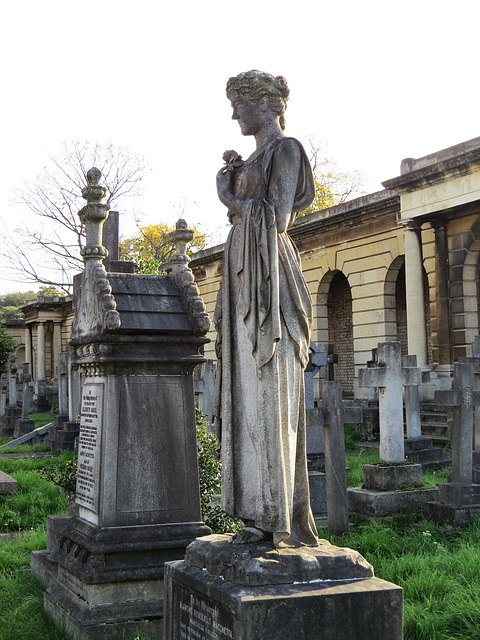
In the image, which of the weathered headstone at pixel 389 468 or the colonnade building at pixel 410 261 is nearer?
the weathered headstone at pixel 389 468

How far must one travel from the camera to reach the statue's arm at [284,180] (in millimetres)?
3971

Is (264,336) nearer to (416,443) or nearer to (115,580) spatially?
(115,580)

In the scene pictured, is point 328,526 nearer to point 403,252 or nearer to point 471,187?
point 471,187

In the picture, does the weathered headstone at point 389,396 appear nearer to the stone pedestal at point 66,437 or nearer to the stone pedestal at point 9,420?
the stone pedestal at point 66,437

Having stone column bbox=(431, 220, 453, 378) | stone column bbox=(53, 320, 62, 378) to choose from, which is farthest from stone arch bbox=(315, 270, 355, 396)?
stone column bbox=(53, 320, 62, 378)

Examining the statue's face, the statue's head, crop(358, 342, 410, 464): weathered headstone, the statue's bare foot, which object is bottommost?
the statue's bare foot

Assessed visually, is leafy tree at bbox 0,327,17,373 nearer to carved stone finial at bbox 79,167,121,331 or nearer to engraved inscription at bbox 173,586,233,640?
carved stone finial at bbox 79,167,121,331

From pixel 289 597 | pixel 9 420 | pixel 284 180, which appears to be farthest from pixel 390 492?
pixel 9 420

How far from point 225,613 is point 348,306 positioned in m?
22.0

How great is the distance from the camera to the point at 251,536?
3.86m

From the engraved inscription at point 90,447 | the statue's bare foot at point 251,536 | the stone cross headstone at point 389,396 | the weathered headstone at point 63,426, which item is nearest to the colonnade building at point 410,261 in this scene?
the weathered headstone at point 63,426

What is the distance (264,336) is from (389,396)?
16.8 feet

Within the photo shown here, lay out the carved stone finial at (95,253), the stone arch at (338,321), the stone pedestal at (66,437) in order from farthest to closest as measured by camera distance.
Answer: the stone arch at (338,321) < the stone pedestal at (66,437) < the carved stone finial at (95,253)

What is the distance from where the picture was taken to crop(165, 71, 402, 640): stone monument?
11.6ft
